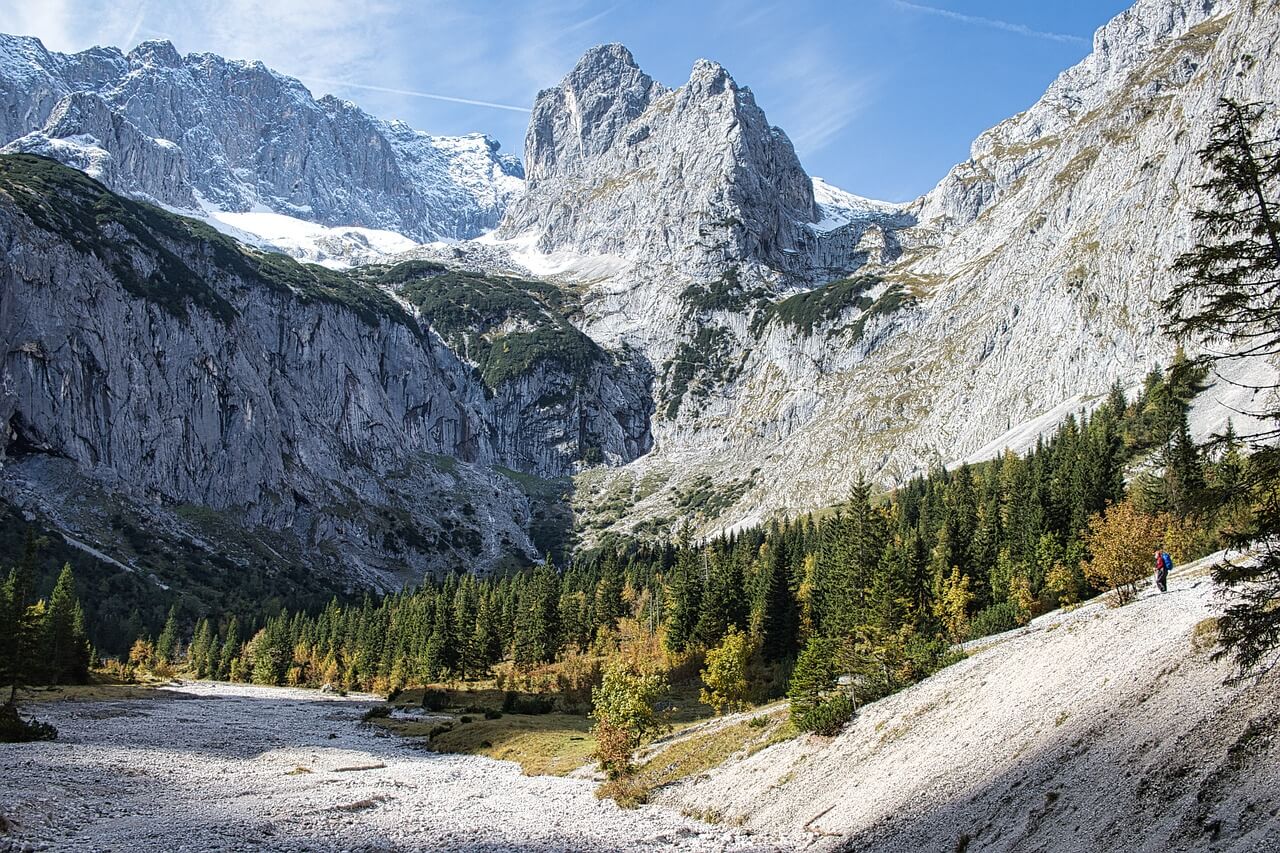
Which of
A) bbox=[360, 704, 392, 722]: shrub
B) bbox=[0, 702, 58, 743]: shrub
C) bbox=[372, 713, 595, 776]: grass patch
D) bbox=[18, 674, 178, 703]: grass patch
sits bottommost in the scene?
bbox=[360, 704, 392, 722]: shrub

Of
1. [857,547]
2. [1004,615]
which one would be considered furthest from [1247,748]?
[857,547]

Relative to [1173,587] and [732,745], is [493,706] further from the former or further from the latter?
[1173,587]

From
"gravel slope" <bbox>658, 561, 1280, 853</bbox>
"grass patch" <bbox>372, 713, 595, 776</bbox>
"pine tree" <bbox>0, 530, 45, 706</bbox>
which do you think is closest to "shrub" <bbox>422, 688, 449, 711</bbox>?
"grass patch" <bbox>372, 713, 595, 776</bbox>

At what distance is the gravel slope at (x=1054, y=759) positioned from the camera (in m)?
21.4

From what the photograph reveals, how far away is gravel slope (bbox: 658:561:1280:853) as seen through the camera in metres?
21.4

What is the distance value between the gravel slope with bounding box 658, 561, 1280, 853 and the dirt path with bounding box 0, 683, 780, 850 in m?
5.25

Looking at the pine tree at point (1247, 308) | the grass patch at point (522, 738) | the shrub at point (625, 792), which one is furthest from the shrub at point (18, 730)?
the pine tree at point (1247, 308)

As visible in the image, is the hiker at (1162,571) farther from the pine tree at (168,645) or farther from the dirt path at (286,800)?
the pine tree at (168,645)

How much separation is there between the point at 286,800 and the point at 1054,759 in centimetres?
4022

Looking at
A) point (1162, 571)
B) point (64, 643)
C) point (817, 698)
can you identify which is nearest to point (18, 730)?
point (817, 698)

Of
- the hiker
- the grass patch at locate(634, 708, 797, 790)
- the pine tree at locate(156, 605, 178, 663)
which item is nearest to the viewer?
the hiker

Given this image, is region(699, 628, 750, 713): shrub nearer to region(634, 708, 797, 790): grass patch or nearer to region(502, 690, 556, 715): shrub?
region(634, 708, 797, 790): grass patch

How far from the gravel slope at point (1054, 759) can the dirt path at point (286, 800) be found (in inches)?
207

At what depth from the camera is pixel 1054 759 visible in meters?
28.0
